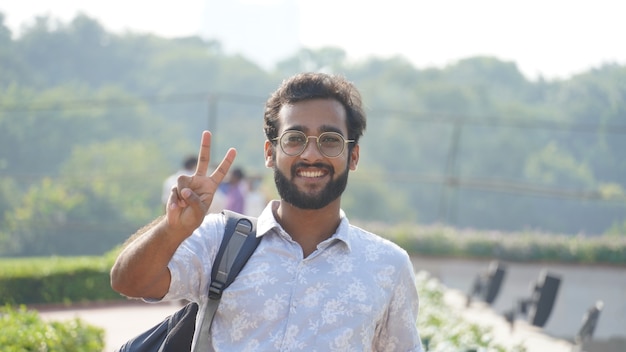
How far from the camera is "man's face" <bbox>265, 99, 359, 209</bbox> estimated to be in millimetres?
2523

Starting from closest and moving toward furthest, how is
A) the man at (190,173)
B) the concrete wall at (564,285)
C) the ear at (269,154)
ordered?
1. the ear at (269,154)
2. the man at (190,173)
3. the concrete wall at (564,285)

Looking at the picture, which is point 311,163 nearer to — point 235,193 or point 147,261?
point 147,261

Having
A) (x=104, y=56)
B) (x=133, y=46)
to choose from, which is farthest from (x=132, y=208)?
(x=133, y=46)

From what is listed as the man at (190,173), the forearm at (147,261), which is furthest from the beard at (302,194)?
the man at (190,173)

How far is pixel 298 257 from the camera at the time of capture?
2494 mm

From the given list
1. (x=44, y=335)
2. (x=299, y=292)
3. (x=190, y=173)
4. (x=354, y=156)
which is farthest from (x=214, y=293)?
(x=190, y=173)

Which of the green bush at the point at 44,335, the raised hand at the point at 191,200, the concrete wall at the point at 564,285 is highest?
the raised hand at the point at 191,200

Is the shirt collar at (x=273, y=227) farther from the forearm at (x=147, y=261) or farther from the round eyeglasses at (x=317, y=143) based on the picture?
the forearm at (x=147, y=261)

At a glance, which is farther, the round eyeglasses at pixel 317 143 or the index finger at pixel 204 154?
the round eyeglasses at pixel 317 143

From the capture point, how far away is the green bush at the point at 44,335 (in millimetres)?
4473

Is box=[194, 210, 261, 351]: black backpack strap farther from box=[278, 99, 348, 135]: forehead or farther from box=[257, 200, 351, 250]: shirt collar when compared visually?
box=[278, 99, 348, 135]: forehead

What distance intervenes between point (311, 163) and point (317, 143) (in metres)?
0.05

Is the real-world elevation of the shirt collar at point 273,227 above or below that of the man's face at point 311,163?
below

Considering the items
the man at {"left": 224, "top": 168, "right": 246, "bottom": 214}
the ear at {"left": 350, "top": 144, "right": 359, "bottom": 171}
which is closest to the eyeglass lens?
the ear at {"left": 350, "top": 144, "right": 359, "bottom": 171}
